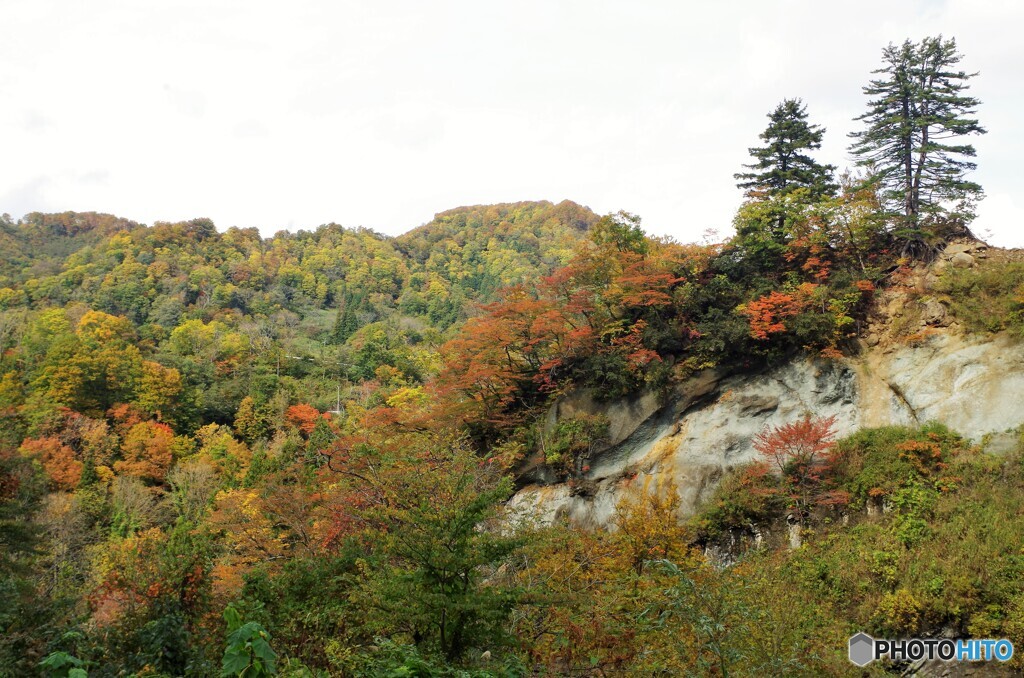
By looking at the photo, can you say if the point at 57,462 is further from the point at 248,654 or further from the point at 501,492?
the point at 248,654

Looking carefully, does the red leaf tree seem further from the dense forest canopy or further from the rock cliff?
the rock cliff

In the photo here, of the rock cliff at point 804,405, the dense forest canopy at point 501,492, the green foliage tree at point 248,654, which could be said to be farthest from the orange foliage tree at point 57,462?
the green foliage tree at point 248,654

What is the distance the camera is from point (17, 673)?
6070 millimetres

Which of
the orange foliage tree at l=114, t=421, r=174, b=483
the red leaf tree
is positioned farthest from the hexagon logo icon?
the orange foliage tree at l=114, t=421, r=174, b=483

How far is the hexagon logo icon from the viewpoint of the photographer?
1006 centimetres

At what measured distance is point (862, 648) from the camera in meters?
10.3

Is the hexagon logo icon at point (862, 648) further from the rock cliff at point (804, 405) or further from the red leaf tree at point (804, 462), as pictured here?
the rock cliff at point (804, 405)

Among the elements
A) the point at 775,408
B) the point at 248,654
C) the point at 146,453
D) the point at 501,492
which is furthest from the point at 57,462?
the point at 248,654

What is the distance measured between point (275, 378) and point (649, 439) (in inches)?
1167

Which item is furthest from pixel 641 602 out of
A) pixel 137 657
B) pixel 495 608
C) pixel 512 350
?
pixel 512 350

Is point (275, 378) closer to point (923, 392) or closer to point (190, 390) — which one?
point (190, 390)

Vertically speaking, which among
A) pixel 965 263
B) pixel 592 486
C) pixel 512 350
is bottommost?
pixel 592 486

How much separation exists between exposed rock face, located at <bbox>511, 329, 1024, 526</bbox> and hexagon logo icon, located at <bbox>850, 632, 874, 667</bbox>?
571 centimetres

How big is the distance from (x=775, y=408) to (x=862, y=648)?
7.47 meters
